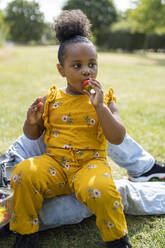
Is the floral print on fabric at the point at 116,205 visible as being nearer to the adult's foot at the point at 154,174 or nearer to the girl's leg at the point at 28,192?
the girl's leg at the point at 28,192

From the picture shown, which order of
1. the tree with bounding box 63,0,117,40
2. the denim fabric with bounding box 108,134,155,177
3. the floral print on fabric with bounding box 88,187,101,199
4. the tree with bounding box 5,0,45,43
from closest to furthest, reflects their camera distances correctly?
the floral print on fabric with bounding box 88,187,101,199 → the denim fabric with bounding box 108,134,155,177 → the tree with bounding box 63,0,117,40 → the tree with bounding box 5,0,45,43

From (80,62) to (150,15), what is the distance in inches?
1020

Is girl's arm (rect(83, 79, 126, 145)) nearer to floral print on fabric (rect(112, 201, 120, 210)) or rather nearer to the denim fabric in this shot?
floral print on fabric (rect(112, 201, 120, 210))

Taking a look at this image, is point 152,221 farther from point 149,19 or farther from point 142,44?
point 142,44

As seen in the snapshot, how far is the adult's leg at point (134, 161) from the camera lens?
A: 2840mm

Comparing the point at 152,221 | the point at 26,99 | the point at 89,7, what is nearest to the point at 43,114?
the point at 152,221

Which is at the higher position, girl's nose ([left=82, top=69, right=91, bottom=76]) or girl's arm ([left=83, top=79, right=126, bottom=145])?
girl's nose ([left=82, top=69, right=91, bottom=76])

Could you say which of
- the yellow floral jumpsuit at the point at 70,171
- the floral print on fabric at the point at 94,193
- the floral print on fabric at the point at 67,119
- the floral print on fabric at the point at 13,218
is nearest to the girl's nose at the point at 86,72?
the yellow floral jumpsuit at the point at 70,171

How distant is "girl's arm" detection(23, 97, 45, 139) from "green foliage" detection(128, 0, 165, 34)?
25480 mm

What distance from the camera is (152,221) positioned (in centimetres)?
228

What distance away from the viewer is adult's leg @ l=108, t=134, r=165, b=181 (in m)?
2.84

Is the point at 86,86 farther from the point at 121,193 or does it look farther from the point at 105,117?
the point at 121,193

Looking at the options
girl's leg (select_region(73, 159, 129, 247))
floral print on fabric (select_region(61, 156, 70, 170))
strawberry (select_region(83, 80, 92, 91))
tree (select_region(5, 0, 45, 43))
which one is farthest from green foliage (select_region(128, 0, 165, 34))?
tree (select_region(5, 0, 45, 43))

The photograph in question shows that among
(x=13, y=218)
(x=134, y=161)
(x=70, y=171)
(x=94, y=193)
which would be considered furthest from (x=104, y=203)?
(x=134, y=161)
